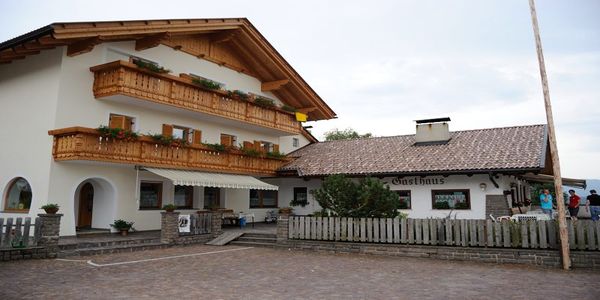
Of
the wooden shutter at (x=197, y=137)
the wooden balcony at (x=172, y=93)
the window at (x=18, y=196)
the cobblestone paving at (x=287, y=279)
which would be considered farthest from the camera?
the wooden shutter at (x=197, y=137)

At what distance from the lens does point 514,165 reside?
60.1 ft

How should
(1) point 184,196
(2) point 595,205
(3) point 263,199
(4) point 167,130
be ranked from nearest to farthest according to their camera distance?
(2) point 595,205 < (4) point 167,130 < (1) point 184,196 < (3) point 263,199

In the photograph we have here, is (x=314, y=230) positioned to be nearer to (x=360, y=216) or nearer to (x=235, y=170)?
(x=360, y=216)

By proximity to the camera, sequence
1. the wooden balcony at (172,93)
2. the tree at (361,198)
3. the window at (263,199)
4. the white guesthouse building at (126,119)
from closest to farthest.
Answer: the tree at (361,198), the white guesthouse building at (126,119), the wooden balcony at (172,93), the window at (263,199)

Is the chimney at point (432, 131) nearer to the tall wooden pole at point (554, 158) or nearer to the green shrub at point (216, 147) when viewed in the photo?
the green shrub at point (216, 147)

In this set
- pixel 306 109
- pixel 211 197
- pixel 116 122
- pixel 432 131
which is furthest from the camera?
pixel 306 109

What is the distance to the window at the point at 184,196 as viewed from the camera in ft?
68.4

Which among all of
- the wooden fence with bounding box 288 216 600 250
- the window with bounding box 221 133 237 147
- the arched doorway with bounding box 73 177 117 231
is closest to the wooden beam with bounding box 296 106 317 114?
the window with bounding box 221 133 237 147

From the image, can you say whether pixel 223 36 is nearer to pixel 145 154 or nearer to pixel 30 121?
pixel 145 154

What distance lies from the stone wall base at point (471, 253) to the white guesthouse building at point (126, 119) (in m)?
6.55

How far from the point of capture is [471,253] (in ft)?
41.9

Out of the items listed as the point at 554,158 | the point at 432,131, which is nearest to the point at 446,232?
the point at 554,158

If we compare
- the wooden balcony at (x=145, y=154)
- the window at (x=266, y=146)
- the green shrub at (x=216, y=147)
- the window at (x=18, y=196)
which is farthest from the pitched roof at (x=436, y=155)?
the window at (x=18, y=196)

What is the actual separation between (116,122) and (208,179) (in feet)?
14.6
